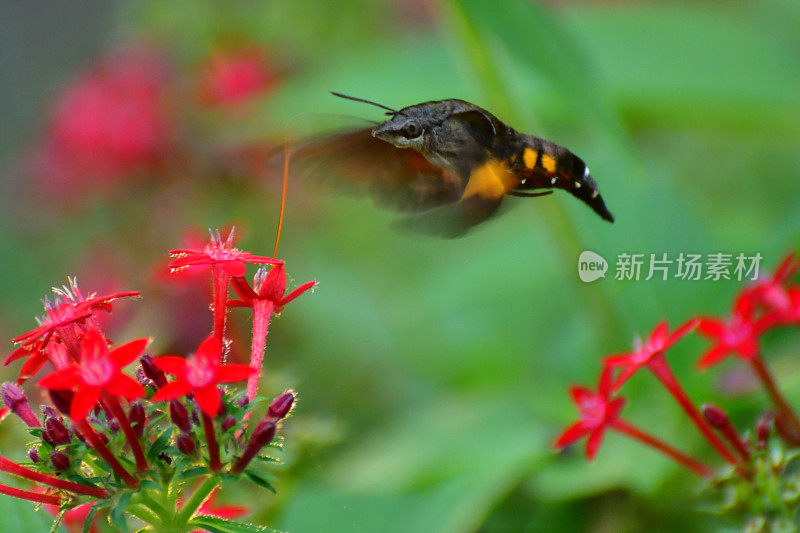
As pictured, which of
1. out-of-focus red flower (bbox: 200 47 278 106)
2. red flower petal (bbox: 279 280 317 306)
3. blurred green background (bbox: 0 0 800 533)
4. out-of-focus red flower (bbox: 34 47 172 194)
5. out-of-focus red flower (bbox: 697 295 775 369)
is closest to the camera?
red flower petal (bbox: 279 280 317 306)

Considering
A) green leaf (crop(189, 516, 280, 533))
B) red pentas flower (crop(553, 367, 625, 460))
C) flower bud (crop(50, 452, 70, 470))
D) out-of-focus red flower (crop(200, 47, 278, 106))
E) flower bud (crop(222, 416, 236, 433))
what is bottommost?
red pentas flower (crop(553, 367, 625, 460))

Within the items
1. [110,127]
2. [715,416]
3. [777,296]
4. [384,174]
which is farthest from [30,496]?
[110,127]

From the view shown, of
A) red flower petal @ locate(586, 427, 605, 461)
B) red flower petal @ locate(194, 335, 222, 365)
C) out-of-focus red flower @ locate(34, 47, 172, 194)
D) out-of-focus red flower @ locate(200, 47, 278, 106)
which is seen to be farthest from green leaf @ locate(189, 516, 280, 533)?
out-of-focus red flower @ locate(200, 47, 278, 106)

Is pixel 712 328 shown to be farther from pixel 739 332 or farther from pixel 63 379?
→ pixel 63 379

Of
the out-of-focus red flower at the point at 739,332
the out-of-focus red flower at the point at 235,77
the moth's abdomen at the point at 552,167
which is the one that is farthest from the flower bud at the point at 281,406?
the out-of-focus red flower at the point at 235,77

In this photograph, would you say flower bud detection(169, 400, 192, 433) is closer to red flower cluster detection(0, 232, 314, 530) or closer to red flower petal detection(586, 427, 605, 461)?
red flower cluster detection(0, 232, 314, 530)
